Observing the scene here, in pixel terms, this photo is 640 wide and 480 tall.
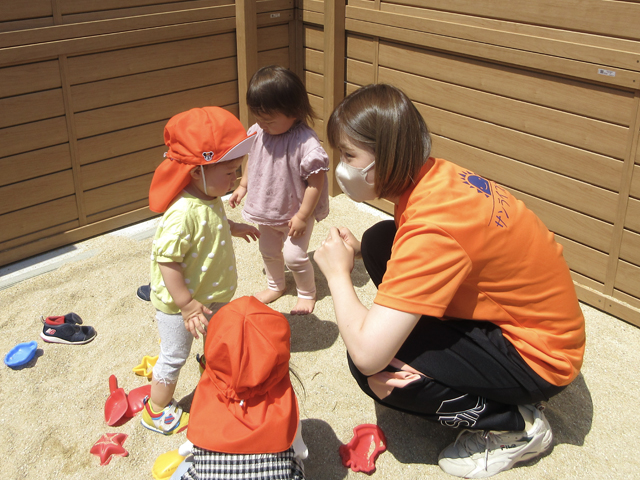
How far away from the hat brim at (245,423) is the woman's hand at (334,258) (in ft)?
1.48

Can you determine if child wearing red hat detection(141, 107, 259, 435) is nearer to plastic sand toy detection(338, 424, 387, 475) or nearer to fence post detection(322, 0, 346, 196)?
plastic sand toy detection(338, 424, 387, 475)

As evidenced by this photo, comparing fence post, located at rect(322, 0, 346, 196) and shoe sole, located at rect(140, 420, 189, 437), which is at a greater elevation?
fence post, located at rect(322, 0, 346, 196)

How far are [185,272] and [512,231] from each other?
120 centimetres

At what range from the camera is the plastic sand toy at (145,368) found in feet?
9.33

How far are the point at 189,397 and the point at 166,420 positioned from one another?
0.20 m

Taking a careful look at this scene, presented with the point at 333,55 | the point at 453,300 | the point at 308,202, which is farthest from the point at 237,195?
the point at 453,300

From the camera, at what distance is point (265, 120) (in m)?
3.02

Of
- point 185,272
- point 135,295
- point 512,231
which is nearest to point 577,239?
point 512,231

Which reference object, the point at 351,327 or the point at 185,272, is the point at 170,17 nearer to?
the point at 185,272

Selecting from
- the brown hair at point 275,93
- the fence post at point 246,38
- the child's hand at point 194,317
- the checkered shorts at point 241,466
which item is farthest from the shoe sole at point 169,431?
the fence post at point 246,38

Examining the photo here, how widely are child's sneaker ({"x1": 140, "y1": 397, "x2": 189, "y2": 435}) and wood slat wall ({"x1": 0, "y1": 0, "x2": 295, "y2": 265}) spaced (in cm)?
175

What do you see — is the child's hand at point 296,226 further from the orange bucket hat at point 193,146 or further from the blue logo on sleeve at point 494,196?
the blue logo on sleeve at point 494,196

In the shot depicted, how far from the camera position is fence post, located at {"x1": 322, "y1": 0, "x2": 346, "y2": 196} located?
13.5ft

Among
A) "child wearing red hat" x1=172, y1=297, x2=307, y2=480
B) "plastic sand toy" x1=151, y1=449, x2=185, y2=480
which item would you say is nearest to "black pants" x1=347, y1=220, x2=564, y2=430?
"child wearing red hat" x1=172, y1=297, x2=307, y2=480
